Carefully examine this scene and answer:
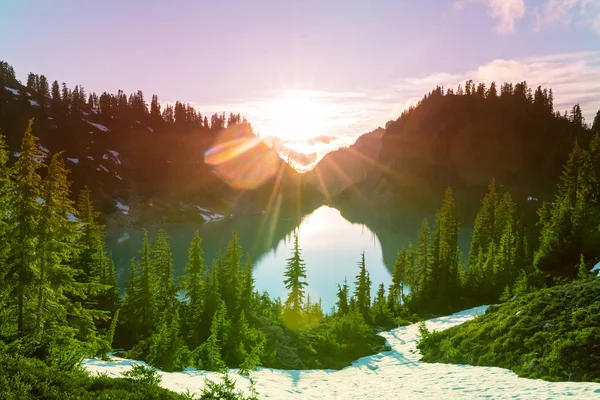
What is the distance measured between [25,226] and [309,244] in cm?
10017

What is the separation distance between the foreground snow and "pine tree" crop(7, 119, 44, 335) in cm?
442

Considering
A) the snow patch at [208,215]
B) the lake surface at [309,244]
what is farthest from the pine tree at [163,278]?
the snow patch at [208,215]

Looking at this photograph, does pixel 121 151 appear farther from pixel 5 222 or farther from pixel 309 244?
pixel 5 222

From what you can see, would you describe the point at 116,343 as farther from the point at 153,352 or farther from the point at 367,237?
the point at 367,237

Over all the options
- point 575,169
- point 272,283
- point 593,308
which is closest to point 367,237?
point 272,283

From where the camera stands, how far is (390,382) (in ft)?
57.6

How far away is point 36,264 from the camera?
1600 centimetres

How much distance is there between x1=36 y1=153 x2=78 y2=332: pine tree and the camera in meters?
15.6

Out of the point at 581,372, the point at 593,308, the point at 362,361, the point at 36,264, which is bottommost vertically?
the point at 362,361

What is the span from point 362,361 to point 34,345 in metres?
17.5

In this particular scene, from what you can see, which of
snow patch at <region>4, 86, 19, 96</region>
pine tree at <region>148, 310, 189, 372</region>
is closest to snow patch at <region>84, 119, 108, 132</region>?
snow patch at <region>4, 86, 19, 96</region>

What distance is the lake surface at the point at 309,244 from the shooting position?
72188 mm

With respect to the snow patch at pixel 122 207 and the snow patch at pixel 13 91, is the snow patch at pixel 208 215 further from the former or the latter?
the snow patch at pixel 13 91

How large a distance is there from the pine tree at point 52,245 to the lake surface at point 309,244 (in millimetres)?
44594
